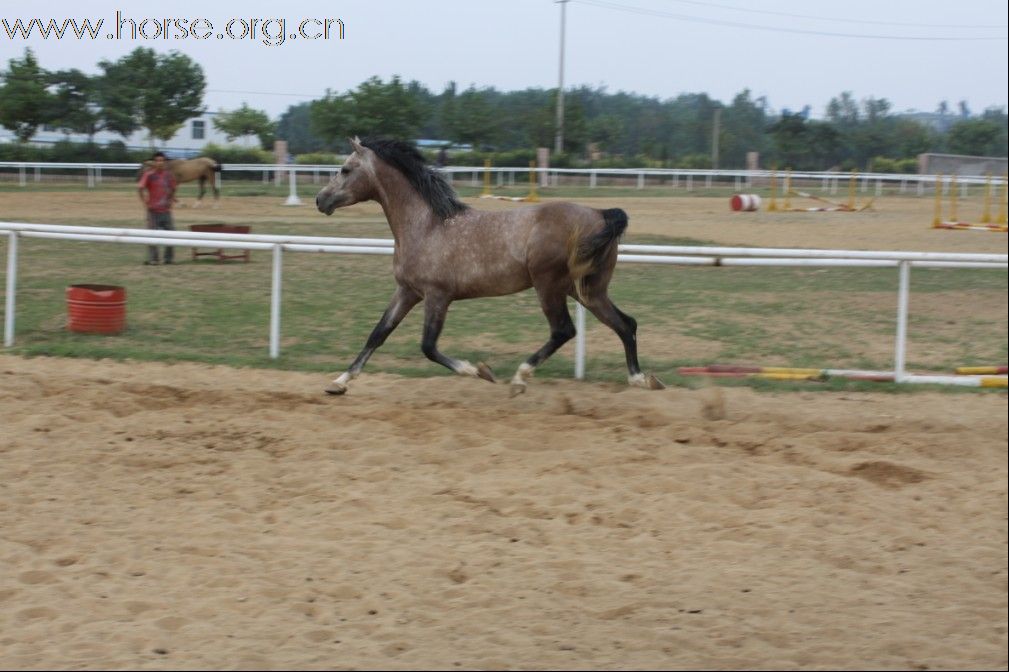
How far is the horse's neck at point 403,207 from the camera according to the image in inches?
333

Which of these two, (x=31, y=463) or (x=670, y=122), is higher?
(x=670, y=122)

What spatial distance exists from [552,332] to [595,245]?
0.83m

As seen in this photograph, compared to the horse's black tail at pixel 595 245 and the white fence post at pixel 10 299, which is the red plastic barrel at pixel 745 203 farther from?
the white fence post at pixel 10 299

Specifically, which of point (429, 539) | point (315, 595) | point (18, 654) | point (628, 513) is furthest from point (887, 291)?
point (18, 654)

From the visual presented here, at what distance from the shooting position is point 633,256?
360 inches

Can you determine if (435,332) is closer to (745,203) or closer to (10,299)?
(10,299)

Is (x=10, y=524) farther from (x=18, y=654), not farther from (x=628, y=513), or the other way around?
(x=628, y=513)

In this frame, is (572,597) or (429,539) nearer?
(572,597)

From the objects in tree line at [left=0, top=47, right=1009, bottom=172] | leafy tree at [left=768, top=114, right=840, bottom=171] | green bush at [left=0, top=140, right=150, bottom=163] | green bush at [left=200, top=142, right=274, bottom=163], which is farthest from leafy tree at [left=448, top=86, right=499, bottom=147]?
leafy tree at [left=768, top=114, right=840, bottom=171]

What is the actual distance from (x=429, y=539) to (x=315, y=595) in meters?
0.82

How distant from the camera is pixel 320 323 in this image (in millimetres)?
11117

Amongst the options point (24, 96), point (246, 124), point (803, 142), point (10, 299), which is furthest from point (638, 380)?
point (803, 142)

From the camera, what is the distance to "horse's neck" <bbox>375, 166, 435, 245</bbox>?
8453mm

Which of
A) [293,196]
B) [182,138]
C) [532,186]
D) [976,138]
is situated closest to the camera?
[293,196]
